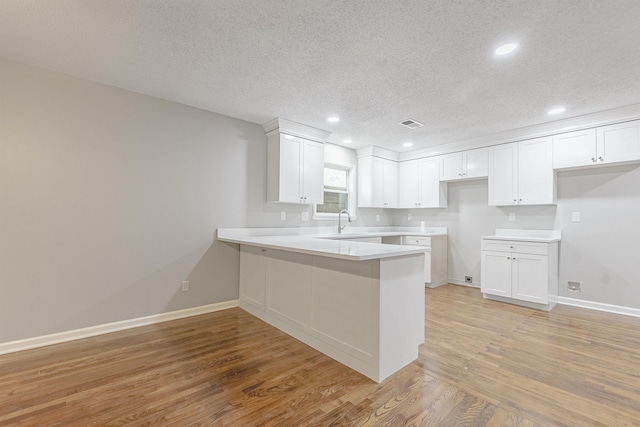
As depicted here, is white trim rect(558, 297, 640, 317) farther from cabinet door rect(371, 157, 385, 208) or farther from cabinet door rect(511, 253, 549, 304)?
cabinet door rect(371, 157, 385, 208)

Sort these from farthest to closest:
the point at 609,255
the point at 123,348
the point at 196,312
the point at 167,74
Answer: the point at 609,255
the point at 196,312
the point at 167,74
the point at 123,348

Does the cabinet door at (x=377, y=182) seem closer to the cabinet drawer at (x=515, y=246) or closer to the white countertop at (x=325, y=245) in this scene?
the white countertop at (x=325, y=245)

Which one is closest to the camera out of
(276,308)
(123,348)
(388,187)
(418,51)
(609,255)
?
(418,51)

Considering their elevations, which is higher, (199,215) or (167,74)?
(167,74)

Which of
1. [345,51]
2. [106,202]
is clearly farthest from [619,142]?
[106,202]

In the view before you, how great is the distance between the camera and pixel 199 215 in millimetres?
3510

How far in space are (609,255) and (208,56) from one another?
5.08 m

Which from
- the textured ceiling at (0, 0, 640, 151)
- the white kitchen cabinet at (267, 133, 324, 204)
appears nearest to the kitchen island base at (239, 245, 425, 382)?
the white kitchen cabinet at (267, 133, 324, 204)

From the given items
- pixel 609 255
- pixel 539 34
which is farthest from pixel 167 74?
pixel 609 255

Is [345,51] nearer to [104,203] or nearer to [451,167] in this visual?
[104,203]

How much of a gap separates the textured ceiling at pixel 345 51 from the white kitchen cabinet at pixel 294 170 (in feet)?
1.90

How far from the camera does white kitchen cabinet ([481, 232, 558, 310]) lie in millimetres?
3691

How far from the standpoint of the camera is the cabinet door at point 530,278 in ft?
12.0

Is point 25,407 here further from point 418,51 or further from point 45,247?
point 418,51
